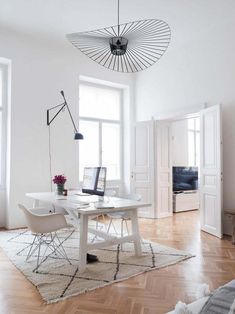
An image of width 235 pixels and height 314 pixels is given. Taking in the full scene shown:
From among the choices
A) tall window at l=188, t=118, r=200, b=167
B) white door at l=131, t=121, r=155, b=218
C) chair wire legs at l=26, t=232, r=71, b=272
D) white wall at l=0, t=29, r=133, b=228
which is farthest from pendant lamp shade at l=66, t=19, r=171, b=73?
tall window at l=188, t=118, r=200, b=167

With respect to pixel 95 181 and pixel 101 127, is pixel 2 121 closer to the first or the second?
pixel 101 127

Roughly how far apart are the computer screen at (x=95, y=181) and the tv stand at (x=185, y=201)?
3529 mm

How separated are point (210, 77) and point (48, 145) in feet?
10.8

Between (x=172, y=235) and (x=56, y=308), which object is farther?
(x=172, y=235)

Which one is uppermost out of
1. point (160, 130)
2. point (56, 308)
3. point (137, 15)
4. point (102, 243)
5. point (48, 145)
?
point (137, 15)

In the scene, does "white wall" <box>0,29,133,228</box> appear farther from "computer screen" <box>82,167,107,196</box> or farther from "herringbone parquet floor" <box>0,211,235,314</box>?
"herringbone parquet floor" <box>0,211,235,314</box>

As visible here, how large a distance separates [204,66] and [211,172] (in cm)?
196

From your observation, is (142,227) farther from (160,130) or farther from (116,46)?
(116,46)

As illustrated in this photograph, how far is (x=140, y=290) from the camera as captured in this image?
2.58 metres

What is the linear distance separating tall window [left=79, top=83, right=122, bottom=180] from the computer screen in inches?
90.7

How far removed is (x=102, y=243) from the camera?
3.15 m

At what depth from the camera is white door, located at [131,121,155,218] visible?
613 centimetres

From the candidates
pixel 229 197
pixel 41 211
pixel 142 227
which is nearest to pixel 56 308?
pixel 41 211

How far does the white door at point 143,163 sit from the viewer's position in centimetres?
613
